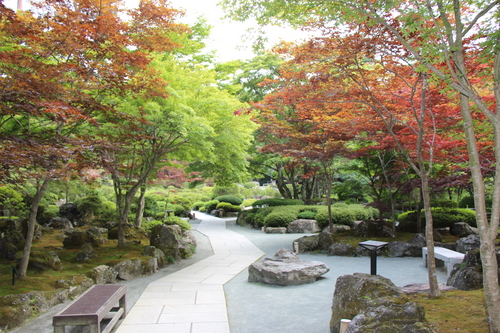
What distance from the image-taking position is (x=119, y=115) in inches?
235

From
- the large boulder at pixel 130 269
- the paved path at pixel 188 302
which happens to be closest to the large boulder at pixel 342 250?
the paved path at pixel 188 302

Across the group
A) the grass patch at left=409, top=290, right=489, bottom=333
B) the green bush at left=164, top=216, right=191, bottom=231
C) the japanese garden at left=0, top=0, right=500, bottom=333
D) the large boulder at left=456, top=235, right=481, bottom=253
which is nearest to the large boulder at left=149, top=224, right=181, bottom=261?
the japanese garden at left=0, top=0, right=500, bottom=333

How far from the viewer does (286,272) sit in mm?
6184

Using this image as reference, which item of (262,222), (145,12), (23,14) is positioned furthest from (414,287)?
(262,222)

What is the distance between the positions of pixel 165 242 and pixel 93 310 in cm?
517

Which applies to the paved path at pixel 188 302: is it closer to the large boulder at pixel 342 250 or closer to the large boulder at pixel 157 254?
the large boulder at pixel 157 254

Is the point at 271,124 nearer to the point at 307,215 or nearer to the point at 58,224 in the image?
the point at 307,215

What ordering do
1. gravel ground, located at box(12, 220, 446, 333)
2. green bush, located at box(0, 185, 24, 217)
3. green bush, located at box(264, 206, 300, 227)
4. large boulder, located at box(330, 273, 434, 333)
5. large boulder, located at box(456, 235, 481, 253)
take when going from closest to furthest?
1. large boulder, located at box(330, 273, 434, 333)
2. gravel ground, located at box(12, 220, 446, 333)
3. large boulder, located at box(456, 235, 481, 253)
4. green bush, located at box(0, 185, 24, 217)
5. green bush, located at box(264, 206, 300, 227)

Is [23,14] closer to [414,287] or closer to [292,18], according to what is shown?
[292,18]

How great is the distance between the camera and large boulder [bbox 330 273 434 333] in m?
2.69

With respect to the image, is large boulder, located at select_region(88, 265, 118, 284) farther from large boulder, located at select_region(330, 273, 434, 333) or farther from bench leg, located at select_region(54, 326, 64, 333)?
large boulder, located at select_region(330, 273, 434, 333)

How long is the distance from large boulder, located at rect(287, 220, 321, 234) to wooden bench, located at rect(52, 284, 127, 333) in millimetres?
10045

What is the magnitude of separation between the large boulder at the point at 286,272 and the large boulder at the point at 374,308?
7.58ft

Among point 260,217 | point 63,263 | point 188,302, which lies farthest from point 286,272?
point 260,217
